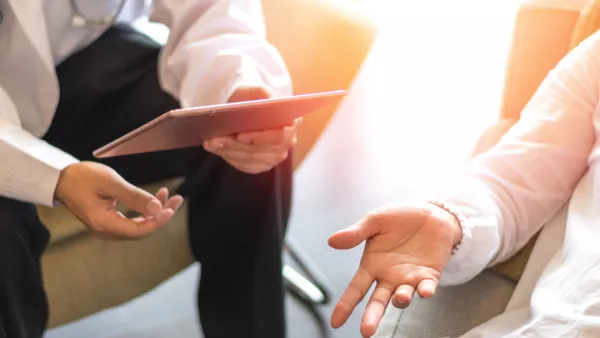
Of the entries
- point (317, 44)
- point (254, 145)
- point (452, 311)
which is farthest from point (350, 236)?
point (317, 44)

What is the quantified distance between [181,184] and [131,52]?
0.75 ft

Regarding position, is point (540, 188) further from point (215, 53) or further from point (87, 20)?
point (87, 20)

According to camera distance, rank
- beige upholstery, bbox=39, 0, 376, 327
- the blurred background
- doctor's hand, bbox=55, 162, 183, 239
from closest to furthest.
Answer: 1. doctor's hand, bbox=55, 162, 183, 239
2. beige upholstery, bbox=39, 0, 376, 327
3. the blurred background

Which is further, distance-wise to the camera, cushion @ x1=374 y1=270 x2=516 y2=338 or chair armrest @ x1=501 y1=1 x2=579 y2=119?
chair armrest @ x1=501 y1=1 x2=579 y2=119

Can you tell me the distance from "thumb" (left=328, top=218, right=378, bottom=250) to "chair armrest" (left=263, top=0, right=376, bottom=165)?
1.40ft

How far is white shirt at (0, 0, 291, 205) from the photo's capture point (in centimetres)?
85


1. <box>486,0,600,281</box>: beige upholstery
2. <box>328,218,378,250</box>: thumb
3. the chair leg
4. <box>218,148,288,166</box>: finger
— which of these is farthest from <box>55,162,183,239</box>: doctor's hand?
the chair leg

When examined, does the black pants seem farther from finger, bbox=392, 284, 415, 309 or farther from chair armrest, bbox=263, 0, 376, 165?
finger, bbox=392, 284, 415, 309

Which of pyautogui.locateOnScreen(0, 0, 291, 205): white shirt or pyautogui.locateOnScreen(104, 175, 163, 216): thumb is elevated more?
pyautogui.locateOnScreen(0, 0, 291, 205): white shirt

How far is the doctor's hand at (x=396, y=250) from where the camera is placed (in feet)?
2.00

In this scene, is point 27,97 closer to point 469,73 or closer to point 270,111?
point 270,111

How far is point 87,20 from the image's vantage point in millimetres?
995

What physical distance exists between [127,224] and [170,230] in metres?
0.20

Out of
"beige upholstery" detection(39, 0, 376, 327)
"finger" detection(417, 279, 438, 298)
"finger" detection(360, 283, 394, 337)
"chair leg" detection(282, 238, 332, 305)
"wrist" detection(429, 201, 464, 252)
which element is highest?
"wrist" detection(429, 201, 464, 252)
